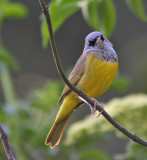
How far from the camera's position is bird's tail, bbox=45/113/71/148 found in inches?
133

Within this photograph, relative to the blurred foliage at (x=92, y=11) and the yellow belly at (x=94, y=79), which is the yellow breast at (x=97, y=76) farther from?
the blurred foliage at (x=92, y=11)

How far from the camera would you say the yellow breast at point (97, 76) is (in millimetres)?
3537

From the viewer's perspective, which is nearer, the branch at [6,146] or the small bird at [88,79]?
the branch at [6,146]

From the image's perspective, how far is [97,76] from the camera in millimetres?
3568

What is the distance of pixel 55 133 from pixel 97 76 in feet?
1.70

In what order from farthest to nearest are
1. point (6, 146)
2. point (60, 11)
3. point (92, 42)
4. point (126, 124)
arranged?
1. point (92, 42)
2. point (126, 124)
3. point (60, 11)
4. point (6, 146)

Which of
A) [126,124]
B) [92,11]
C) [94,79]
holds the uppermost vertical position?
[92,11]

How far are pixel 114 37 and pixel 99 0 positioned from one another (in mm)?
7089

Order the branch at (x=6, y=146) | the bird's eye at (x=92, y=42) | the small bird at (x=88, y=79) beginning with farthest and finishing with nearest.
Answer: the bird's eye at (x=92, y=42)
the small bird at (x=88, y=79)
the branch at (x=6, y=146)

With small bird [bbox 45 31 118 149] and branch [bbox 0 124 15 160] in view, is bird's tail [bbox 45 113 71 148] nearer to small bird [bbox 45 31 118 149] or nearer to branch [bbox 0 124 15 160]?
small bird [bbox 45 31 118 149]

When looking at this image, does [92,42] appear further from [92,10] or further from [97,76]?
[92,10]

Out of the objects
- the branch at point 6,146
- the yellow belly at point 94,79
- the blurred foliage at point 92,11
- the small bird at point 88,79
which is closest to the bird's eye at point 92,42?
the small bird at point 88,79

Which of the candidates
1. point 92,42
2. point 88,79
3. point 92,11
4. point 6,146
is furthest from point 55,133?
point 6,146

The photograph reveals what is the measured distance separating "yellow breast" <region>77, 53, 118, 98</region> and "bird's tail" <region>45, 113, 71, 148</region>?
349mm
